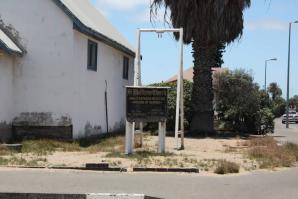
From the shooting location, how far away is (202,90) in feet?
98.1

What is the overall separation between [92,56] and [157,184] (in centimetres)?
1260

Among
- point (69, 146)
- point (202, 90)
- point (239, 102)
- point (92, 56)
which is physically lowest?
point (69, 146)

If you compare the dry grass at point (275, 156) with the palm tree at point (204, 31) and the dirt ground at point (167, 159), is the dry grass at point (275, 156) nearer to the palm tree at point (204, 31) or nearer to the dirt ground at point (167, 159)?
the dirt ground at point (167, 159)

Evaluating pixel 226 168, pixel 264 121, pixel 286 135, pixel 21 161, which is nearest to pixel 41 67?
pixel 21 161

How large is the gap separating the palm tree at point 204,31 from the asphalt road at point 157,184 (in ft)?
49.0

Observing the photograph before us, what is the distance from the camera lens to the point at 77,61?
71.7 feet

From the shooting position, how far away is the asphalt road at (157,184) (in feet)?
36.8

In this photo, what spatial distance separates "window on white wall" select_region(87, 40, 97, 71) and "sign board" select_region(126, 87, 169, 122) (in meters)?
5.91

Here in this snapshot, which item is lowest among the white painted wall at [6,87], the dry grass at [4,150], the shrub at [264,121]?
the dry grass at [4,150]

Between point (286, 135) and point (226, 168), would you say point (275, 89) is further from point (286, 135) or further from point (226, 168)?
point (226, 168)

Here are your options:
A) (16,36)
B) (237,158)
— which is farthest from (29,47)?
(237,158)

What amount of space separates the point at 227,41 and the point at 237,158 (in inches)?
498

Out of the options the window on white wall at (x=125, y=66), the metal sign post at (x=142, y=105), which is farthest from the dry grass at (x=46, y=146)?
the window on white wall at (x=125, y=66)

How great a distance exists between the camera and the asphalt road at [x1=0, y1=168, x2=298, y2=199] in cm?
1121
